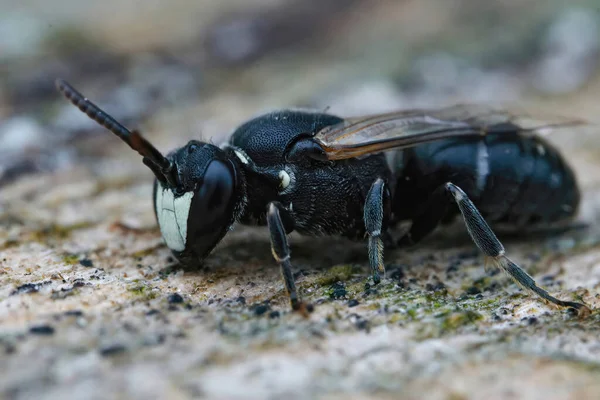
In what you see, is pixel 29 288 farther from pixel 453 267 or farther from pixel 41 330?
pixel 453 267

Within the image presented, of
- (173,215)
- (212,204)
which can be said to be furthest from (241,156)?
(173,215)

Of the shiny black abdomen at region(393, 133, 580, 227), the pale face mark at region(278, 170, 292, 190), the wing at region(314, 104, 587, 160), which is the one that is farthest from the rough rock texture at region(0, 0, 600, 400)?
the wing at region(314, 104, 587, 160)

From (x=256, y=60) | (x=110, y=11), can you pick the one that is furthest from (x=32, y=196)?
(x=110, y=11)

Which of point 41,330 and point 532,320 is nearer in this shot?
point 41,330

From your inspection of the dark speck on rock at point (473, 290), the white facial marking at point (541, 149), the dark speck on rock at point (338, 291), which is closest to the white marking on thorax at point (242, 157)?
the dark speck on rock at point (338, 291)

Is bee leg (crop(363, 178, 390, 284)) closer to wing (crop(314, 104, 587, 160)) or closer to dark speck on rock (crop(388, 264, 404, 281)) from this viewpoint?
dark speck on rock (crop(388, 264, 404, 281))

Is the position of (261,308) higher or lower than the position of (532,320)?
higher
